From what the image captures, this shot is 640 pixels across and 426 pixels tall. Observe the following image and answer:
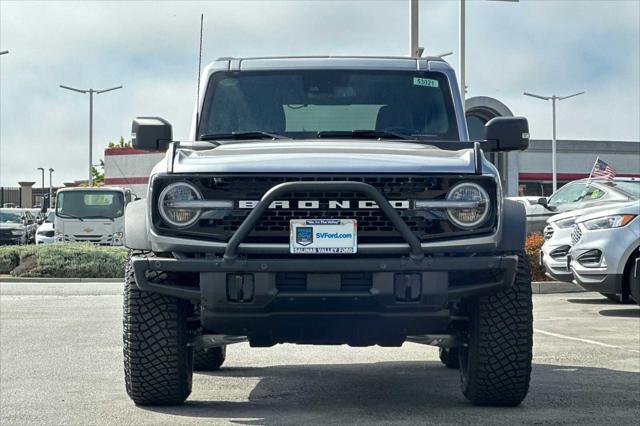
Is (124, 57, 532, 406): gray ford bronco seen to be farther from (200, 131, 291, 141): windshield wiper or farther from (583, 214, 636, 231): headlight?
(583, 214, 636, 231): headlight

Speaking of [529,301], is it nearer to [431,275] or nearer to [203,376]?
[431,275]

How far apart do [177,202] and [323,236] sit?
2.69 ft

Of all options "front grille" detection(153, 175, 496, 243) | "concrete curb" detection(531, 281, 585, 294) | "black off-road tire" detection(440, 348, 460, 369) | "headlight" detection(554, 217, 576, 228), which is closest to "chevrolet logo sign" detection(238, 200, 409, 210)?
"front grille" detection(153, 175, 496, 243)

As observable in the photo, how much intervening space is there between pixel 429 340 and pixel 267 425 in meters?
1.17

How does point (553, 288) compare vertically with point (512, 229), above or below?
below

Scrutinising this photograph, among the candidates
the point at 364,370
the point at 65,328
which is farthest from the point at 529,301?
the point at 65,328

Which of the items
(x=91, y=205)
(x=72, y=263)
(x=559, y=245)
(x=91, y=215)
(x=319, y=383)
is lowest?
(x=319, y=383)

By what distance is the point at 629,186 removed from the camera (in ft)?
61.8

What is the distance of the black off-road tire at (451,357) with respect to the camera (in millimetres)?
8875

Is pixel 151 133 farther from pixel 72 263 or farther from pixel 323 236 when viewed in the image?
pixel 72 263

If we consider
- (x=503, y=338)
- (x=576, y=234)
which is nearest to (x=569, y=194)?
(x=576, y=234)

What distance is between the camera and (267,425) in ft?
20.5

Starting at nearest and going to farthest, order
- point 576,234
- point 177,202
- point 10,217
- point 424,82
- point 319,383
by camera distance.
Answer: point 177,202, point 424,82, point 319,383, point 576,234, point 10,217

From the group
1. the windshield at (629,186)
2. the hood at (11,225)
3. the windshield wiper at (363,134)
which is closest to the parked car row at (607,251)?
the windshield at (629,186)
